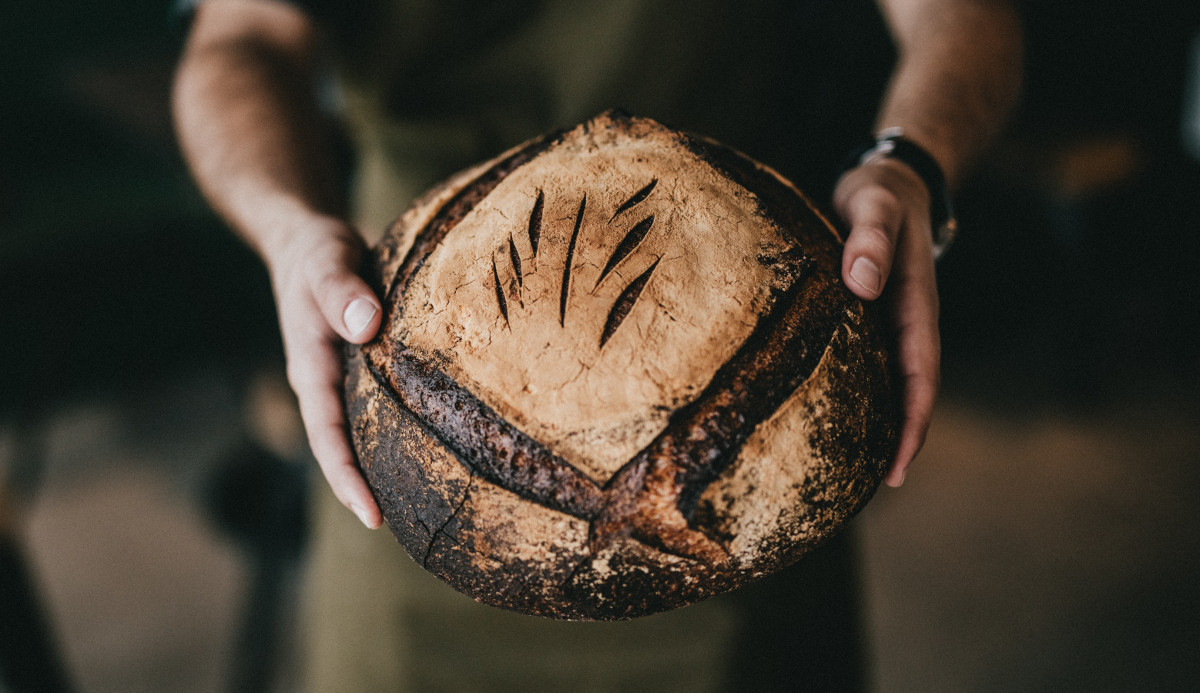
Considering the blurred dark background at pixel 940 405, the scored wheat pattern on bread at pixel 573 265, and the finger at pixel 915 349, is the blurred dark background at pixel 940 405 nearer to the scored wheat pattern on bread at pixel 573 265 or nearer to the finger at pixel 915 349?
the finger at pixel 915 349

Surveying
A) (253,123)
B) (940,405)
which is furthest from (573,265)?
(940,405)

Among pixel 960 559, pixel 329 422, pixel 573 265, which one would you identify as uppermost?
pixel 573 265

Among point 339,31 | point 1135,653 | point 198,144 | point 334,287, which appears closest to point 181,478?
point 198,144

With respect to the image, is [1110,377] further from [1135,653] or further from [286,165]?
[286,165]

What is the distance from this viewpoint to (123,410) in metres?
4.16

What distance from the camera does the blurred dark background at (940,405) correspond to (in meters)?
2.82

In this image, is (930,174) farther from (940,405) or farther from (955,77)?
(940,405)

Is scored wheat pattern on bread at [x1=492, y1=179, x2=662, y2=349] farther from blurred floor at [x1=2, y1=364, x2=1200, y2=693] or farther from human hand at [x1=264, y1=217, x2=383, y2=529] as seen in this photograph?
blurred floor at [x1=2, y1=364, x2=1200, y2=693]

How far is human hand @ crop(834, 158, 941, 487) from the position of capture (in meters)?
0.95

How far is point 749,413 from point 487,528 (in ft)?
1.16

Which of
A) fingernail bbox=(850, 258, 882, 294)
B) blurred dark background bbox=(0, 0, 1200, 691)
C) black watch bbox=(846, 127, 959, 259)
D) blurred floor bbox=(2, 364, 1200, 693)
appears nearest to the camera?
fingernail bbox=(850, 258, 882, 294)

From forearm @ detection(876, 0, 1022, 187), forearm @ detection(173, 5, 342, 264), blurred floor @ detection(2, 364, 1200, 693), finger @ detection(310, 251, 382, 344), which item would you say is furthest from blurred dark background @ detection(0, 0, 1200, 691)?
finger @ detection(310, 251, 382, 344)

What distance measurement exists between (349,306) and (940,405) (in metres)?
3.57

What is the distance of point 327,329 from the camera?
40.9 inches
